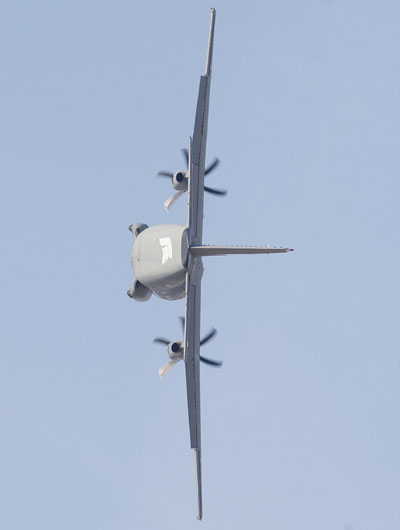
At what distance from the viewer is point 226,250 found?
93375 mm

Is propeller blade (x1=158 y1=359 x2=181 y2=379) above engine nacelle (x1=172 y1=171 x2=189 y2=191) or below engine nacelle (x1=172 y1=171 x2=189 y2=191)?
below

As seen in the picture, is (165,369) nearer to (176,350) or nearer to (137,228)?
(176,350)

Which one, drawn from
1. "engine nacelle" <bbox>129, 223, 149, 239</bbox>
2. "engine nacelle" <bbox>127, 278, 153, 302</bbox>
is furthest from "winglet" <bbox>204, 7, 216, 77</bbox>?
"engine nacelle" <bbox>127, 278, 153, 302</bbox>

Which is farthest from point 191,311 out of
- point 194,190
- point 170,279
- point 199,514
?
point 199,514

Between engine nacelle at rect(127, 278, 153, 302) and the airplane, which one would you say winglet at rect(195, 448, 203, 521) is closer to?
the airplane

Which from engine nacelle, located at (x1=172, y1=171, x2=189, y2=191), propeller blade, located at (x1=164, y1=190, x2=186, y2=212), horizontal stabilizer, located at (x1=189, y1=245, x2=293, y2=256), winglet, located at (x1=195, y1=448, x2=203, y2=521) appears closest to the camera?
horizontal stabilizer, located at (x1=189, y1=245, x2=293, y2=256)

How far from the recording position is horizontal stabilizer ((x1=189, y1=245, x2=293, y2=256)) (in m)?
90.1

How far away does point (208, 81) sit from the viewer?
100 meters

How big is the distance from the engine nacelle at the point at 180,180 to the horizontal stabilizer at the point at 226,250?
6508 millimetres

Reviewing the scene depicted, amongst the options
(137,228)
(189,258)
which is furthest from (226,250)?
(137,228)

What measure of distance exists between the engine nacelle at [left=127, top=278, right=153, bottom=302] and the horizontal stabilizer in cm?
886

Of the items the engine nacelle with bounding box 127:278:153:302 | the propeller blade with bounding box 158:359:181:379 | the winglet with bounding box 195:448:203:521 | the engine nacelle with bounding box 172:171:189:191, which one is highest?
the engine nacelle with bounding box 172:171:189:191

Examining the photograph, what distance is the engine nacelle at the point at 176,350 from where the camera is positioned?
9869 centimetres

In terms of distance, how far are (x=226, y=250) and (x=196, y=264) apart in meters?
4.71
